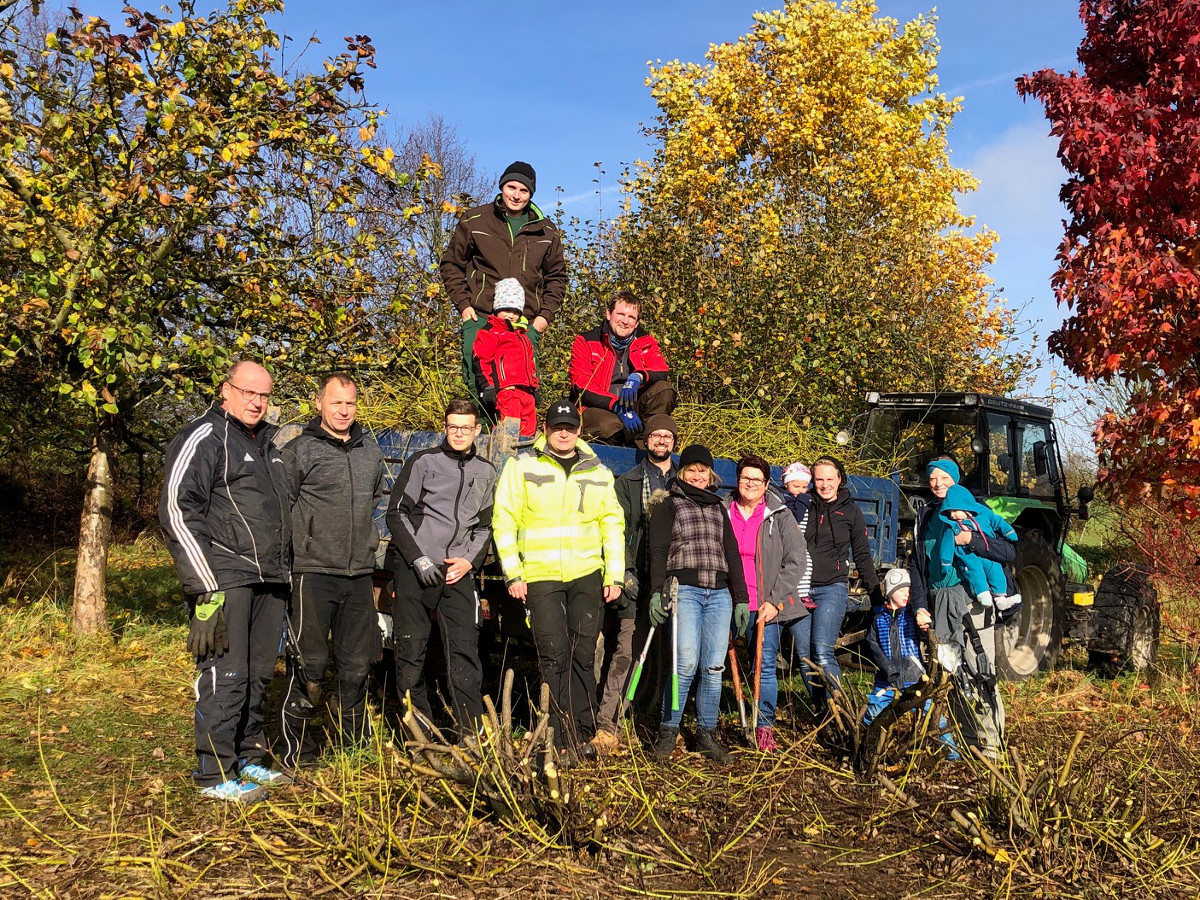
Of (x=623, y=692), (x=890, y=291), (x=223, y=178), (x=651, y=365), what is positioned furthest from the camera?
(x=890, y=291)

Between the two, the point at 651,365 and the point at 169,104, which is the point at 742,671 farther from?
the point at 169,104

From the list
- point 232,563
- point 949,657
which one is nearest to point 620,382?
point 949,657

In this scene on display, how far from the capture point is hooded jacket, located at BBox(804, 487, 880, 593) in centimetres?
548

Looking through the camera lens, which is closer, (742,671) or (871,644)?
(871,644)

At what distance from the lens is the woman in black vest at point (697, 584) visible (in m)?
4.99

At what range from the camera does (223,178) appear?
6625mm

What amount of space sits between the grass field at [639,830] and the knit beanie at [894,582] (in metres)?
0.86

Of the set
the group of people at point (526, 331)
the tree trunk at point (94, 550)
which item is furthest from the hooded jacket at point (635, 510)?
the tree trunk at point (94, 550)

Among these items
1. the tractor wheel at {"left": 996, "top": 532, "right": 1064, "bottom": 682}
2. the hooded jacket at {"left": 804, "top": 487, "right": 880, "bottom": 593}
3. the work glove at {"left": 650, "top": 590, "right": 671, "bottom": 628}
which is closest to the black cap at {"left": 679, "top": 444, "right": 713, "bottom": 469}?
the work glove at {"left": 650, "top": 590, "right": 671, "bottom": 628}

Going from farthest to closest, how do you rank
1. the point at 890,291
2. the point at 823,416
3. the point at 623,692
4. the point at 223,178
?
the point at 890,291 < the point at 823,416 < the point at 223,178 < the point at 623,692

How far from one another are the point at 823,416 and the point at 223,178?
5321mm

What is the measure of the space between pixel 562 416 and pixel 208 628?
1798 mm

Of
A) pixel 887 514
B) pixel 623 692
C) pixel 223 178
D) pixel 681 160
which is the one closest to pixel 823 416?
pixel 887 514

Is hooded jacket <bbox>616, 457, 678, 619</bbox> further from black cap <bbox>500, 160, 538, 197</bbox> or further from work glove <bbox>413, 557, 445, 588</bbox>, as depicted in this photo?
black cap <bbox>500, 160, 538, 197</bbox>
